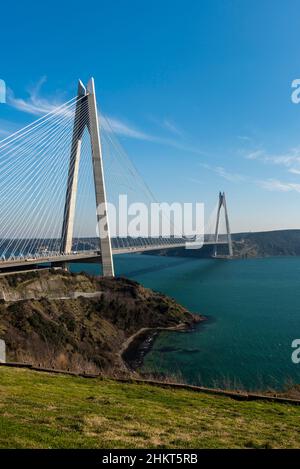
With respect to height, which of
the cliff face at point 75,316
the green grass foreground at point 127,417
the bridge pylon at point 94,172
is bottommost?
the cliff face at point 75,316

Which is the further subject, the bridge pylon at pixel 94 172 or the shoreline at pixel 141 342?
the bridge pylon at pixel 94 172

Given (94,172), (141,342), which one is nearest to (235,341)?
(141,342)

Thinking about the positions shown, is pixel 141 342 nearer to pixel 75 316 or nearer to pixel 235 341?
pixel 75 316

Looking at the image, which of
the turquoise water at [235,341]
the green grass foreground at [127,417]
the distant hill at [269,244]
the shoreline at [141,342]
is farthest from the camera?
the distant hill at [269,244]

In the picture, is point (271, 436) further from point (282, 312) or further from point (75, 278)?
point (282, 312)

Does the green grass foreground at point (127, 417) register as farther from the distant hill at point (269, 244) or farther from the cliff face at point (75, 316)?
the distant hill at point (269, 244)

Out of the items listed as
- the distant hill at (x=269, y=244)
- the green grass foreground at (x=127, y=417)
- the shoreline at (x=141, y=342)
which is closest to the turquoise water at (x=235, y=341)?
the shoreline at (x=141, y=342)

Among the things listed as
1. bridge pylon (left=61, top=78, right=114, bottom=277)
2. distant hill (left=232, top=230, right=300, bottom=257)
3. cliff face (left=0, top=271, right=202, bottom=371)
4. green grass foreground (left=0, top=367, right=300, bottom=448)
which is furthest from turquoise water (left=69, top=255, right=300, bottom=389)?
distant hill (left=232, top=230, right=300, bottom=257)
